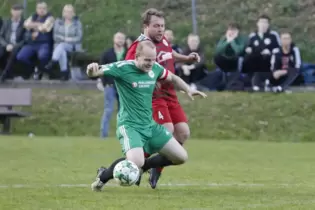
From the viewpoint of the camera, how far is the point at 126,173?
9.35 m

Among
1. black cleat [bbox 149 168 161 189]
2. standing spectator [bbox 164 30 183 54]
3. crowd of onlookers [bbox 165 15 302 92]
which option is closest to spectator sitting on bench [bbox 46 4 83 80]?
standing spectator [bbox 164 30 183 54]

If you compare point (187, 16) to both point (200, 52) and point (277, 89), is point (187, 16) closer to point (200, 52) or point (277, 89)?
point (200, 52)

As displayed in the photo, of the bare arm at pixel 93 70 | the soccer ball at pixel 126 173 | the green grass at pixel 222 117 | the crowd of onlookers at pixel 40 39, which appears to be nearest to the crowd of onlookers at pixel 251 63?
the green grass at pixel 222 117

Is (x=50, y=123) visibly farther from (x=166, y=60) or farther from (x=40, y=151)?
(x=166, y=60)

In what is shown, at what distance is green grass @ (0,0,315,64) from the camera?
26.5 meters

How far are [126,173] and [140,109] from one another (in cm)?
82


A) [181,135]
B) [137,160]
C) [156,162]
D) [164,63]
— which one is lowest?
[156,162]

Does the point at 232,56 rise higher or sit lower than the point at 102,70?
lower

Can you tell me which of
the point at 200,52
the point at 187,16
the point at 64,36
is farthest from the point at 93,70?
the point at 187,16

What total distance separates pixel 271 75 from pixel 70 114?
16.7 feet

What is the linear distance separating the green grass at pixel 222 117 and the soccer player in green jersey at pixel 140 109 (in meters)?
11.2

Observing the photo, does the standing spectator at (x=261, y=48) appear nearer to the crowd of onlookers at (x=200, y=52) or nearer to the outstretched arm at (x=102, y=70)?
the crowd of onlookers at (x=200, y=52)

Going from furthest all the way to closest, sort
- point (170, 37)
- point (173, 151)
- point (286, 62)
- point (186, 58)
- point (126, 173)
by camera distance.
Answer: point (286, 62) < point (170, 37) < point (186, 58) < point (173, 151) < point (126, 173)

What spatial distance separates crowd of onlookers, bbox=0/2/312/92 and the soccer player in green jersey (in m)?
11.8
